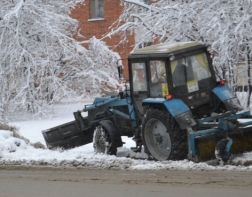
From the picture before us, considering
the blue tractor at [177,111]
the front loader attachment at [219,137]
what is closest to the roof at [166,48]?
the blue tractor at [177,111]

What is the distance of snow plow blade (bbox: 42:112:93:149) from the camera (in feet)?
44.5

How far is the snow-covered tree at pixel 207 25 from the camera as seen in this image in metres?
17.2

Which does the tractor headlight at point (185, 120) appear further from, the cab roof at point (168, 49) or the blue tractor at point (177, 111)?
the cab roof at point (168, 49)

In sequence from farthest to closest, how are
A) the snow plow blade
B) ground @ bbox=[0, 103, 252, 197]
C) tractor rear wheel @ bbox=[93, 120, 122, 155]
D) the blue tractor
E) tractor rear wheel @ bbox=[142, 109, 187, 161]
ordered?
the snow plow blade → tractor rear wheel @ bbox=[93, 120, 122, 155] → tractor rear wheel @ bbox=[142, 109, 187, 161] → the blue tractor → ground @ bbox=[0, 103, 252, 197]

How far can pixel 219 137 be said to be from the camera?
420 inches

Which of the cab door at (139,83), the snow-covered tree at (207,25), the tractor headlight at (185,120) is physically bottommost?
the tractor headlight at (185,120)

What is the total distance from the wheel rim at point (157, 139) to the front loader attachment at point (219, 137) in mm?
787

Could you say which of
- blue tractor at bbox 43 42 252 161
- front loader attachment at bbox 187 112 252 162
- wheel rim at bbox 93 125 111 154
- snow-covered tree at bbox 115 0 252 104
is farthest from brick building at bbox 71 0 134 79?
front loader attachment at bbox 187 112 252 162

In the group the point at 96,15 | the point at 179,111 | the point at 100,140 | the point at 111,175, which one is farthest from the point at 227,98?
the point at 96,15

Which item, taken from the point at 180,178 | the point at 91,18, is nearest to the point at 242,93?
the point at 180,178

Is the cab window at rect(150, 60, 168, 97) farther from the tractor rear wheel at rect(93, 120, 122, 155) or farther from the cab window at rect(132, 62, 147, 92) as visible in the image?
the tractor rear wheel at rect(93, 120, 122, 155)

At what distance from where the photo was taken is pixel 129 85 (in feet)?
40.3

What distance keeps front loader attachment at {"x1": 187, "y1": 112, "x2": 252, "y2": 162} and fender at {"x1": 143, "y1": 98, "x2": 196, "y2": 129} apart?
0.17 m

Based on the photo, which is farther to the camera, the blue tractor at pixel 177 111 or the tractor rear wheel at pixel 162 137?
the tractor rear wheel at pixel 162 137
